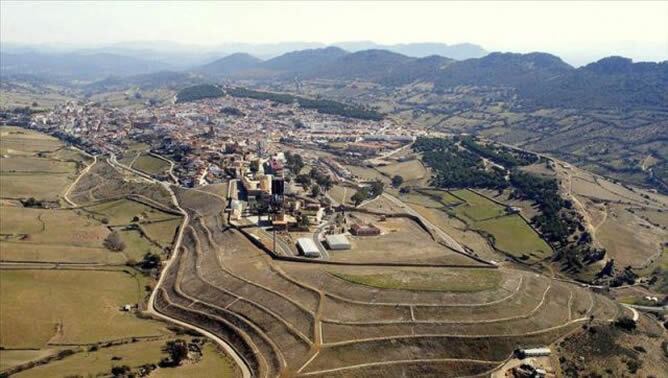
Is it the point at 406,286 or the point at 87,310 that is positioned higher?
the point at 406,286

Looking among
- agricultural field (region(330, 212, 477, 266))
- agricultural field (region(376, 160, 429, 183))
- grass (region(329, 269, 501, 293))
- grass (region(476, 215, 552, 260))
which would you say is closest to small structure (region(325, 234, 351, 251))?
agricultural field (region(330, 212, 477, 266))

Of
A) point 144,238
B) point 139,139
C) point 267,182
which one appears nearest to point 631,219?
point 267,182

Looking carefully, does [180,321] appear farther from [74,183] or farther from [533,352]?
[74,183]

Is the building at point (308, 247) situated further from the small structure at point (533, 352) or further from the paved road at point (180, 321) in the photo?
the small structure at point (533, 352)

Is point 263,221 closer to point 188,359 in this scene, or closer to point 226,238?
point 226,238

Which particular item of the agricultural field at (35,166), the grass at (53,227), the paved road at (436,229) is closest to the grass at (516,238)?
the paved road at (436,229)

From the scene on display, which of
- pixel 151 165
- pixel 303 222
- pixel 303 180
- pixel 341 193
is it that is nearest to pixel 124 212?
pixel 151 165
